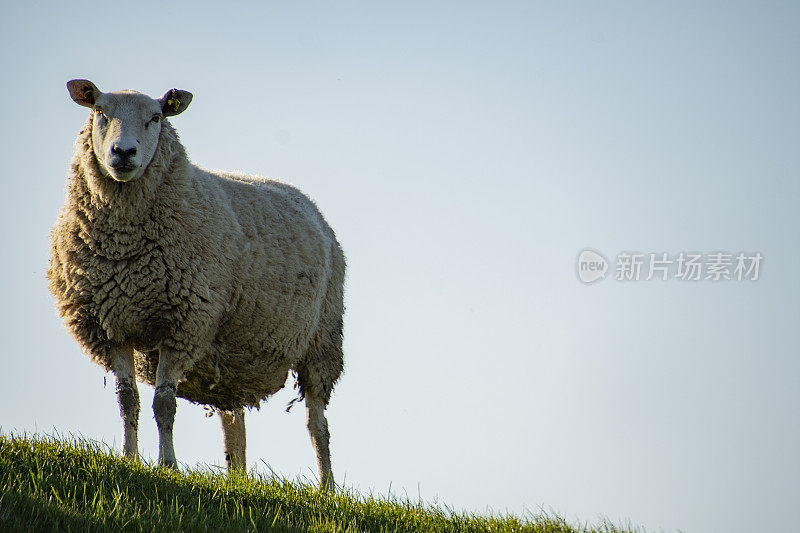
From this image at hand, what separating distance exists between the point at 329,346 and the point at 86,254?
2.86 meters

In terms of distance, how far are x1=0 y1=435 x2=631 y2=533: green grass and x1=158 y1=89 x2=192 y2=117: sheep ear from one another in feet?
10.8

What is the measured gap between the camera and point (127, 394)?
25.5ft

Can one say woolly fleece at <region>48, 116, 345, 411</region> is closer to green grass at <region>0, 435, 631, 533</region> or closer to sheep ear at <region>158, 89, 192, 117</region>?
sheep ear at <region>158, 89, 192, 117</region>

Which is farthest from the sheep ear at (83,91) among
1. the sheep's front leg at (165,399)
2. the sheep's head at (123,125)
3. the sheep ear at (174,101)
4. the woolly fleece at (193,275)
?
the sheep's front leg at (165,399)

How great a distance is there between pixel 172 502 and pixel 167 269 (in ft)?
8.38

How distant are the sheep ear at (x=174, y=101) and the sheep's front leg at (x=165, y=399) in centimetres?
222

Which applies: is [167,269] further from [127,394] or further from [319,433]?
[319,433]

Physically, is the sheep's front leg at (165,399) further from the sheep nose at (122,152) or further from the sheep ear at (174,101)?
the sheep ear at (174,101)

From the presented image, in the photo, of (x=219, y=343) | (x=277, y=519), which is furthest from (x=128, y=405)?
(x=277, y=519)

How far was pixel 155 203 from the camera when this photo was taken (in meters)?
7.95

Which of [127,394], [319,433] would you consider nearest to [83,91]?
[127,394]

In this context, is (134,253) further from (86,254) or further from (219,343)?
(219,343)

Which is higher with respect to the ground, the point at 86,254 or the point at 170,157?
the point at 170,157

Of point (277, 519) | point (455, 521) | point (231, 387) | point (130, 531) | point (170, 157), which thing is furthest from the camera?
point (231, 387)
